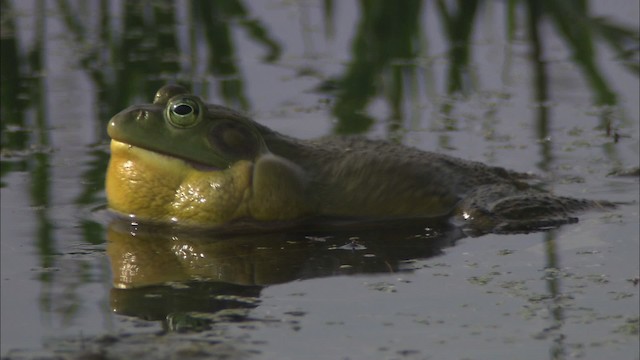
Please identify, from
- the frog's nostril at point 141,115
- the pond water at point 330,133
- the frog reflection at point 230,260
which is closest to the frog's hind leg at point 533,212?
the pond water at point 330,133

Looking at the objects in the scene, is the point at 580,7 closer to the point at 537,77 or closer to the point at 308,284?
the point at 537,77

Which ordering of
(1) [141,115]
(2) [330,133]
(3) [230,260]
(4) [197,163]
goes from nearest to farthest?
(3) [230,260]
(1) [141,115]
(4) [197,163]
(2) [330,133]

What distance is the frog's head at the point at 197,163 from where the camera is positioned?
21.3 feet

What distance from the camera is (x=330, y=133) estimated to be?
8.20m

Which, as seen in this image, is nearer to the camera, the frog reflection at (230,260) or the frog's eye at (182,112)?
the frog reflection at (230,260)

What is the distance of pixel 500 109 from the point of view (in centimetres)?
865

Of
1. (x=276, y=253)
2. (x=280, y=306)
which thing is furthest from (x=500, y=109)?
(x=280, y=306)

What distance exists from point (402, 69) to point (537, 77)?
90 centimetres

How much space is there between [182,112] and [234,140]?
0.27 meters

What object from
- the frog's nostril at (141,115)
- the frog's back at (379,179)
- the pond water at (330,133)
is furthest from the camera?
the frog's back at (379,179)

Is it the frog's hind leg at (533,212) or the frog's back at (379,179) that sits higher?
the frog's back at (379,179)

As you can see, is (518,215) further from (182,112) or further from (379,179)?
(182,112)

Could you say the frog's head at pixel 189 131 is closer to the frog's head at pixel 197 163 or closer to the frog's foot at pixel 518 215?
the frog's head at pixel 197 163

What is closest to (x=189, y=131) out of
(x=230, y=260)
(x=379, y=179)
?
(x=230, y=260)
